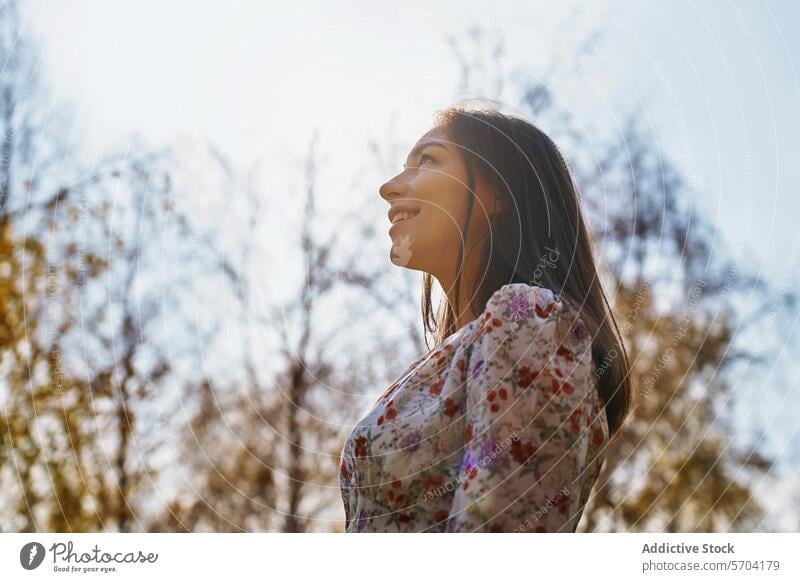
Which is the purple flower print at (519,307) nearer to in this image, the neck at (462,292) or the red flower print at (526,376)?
the red flower print at (526,376)

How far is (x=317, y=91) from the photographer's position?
2.81 metres

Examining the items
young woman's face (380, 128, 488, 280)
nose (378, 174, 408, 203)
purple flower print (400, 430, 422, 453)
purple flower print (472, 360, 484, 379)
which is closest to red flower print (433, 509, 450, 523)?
purple flower print (400, 430, 422, 453)

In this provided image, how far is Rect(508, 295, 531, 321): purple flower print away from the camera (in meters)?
1.46

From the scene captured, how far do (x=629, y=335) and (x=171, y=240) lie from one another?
182 centimetres

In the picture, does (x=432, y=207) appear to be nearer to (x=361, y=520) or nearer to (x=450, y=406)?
(x=450, y=406)

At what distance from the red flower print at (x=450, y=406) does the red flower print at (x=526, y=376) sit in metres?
0.14

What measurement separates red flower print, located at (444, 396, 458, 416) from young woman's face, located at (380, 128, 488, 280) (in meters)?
0.40

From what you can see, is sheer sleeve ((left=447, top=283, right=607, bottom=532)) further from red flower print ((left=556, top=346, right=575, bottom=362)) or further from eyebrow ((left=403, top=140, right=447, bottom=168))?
eyebrow ((left=403, top=140, right=447, bottom=168))

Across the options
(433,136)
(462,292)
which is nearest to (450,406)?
(462,292)

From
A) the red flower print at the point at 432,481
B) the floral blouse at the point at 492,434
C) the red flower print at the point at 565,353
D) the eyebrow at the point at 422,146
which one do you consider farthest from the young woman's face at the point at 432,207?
the red flower print at the point at 432,481

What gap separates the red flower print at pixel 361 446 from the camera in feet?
5.06

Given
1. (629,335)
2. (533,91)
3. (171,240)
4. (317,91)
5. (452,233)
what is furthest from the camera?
(629,335)
